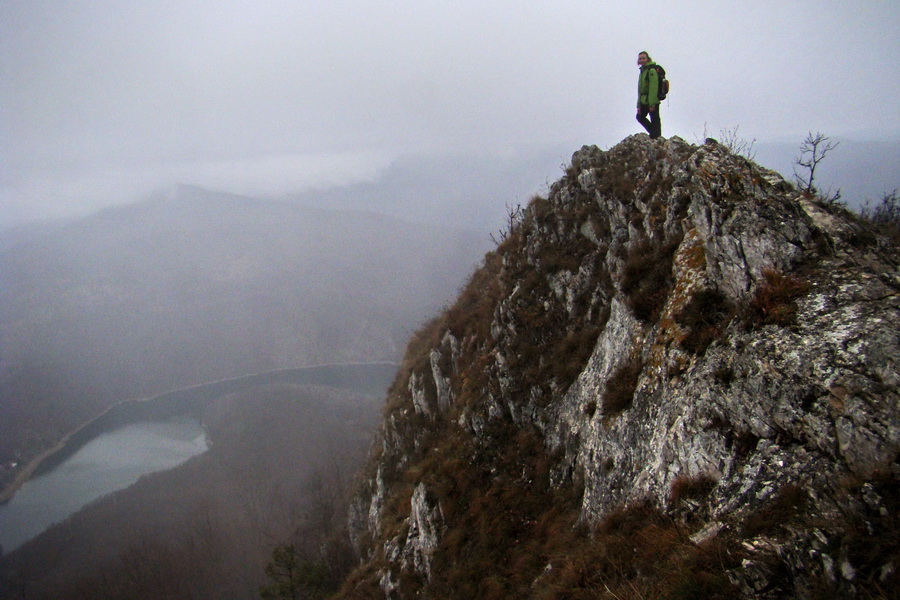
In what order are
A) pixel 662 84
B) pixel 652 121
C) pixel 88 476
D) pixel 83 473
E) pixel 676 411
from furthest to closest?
pixel 83 473
pixel 88 476
pixel 652 121
pixel 662 84
pixel 676 411

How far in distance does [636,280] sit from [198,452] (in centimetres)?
20165

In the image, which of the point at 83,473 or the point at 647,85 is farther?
the point at 83,473

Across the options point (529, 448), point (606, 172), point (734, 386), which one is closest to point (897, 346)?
point (734, 386)

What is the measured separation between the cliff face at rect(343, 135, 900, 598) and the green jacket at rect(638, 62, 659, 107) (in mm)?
2620

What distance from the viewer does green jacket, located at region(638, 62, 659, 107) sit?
1875 cm

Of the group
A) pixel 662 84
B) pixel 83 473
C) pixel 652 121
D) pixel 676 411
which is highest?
pixel 662 84

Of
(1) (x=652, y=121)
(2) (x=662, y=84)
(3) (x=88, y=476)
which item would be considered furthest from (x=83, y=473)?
(2) (x=662, y=84)

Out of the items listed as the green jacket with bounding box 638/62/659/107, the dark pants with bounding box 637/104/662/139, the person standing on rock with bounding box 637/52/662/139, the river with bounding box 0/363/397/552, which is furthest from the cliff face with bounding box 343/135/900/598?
the river with bounding box 0/363/397/552

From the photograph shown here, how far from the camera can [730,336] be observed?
10398mm

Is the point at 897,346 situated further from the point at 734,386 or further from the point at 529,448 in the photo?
the point at 529,448

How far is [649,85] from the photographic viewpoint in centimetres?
1898

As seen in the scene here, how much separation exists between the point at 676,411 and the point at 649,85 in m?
14.4

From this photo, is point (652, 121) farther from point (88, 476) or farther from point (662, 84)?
point (88, 476)

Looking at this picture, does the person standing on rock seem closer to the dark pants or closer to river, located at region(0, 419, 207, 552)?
the dark pants
